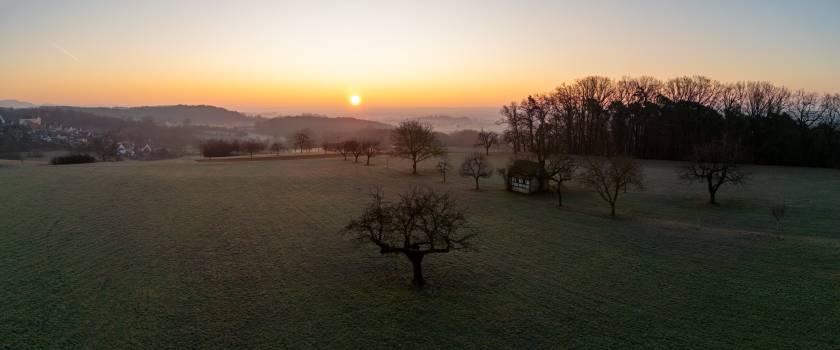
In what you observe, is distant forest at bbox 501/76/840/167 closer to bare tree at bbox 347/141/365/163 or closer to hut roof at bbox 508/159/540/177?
hut roof at bbox 508/159/540/177

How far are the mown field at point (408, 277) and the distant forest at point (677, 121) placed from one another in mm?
24737

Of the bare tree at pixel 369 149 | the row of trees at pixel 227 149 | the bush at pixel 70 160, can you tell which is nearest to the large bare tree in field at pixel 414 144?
the bare tree at pixel 369 149

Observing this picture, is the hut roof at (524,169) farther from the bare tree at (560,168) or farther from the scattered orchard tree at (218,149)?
the scattered orchard tree at (218,149)

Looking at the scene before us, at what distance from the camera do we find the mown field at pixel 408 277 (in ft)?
53.5

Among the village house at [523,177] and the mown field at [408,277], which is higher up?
the village house at [523,177]

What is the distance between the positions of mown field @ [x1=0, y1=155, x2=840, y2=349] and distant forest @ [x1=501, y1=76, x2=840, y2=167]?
2474 cm

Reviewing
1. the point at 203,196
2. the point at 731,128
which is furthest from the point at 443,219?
the point at 731,128

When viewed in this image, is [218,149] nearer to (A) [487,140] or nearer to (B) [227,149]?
(B) [227,149]

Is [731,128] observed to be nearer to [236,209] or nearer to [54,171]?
[236,209]

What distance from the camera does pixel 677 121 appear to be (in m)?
72.2

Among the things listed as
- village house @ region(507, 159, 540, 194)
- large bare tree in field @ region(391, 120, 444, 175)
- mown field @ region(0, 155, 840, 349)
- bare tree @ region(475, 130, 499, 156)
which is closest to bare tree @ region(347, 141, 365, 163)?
large bare tree in field @ region(391, 120, 444, 175)

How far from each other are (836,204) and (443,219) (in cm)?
3796

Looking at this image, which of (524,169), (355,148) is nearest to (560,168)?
(524,169)

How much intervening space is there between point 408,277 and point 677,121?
223 feet
